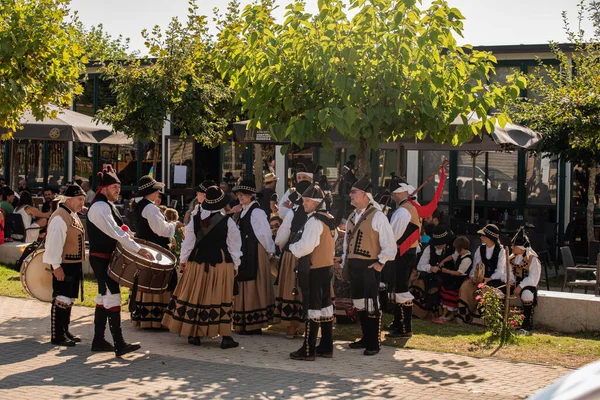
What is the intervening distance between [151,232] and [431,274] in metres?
3.98

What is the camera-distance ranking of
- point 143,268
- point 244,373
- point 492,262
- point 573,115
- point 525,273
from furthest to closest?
1. point 573,115
2. point 492,262
3. point 525,273
4. point 143,268
5. point 244,373

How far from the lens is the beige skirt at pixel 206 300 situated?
31.4ft

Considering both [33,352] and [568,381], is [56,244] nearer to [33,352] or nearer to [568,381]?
[33,352]

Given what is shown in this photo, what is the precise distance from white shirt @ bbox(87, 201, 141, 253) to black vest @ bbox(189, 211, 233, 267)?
2.40ft

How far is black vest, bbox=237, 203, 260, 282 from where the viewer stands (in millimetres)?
10375

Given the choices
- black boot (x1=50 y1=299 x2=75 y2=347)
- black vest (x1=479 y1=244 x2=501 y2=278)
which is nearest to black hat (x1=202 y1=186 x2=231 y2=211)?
black boot (x1=50 y1=299 x2=75 y2=347)

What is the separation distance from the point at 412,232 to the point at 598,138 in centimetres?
559

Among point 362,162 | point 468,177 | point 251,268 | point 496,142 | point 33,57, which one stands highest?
point 33,57

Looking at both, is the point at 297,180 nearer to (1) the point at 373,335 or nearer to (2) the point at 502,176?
(1) the point at 373,335

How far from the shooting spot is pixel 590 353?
9.44 meters

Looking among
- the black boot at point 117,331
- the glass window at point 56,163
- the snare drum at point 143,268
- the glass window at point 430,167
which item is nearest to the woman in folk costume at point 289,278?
the snare drum at point 143,268

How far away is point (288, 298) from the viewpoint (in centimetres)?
1054

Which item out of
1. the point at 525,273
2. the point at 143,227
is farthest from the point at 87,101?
the point at 525,273

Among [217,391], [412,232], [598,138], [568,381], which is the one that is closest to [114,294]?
[217,391]
